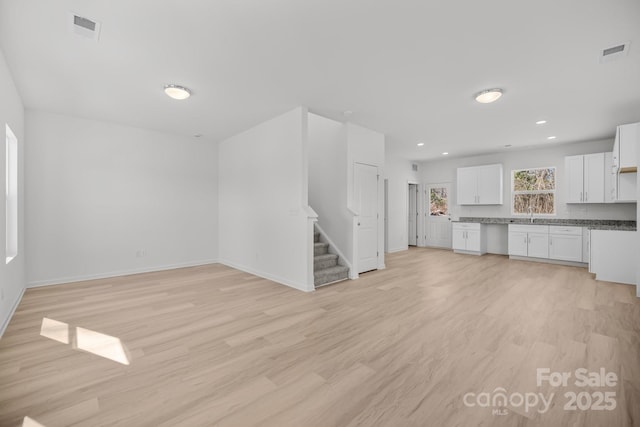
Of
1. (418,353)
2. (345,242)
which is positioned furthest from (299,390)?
(345,242)

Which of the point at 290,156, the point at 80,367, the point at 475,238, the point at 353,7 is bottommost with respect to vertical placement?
the point at 80,367

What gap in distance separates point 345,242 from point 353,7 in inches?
147

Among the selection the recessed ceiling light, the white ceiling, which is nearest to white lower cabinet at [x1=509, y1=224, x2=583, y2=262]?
the white ceiling

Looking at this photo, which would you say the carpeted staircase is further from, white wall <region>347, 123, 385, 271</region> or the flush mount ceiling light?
the flush mount ceiling light

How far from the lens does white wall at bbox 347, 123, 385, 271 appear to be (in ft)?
17.0

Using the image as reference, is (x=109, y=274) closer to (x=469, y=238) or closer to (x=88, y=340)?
(x=88, y=340)

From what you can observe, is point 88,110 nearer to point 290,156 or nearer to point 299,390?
point 290,156

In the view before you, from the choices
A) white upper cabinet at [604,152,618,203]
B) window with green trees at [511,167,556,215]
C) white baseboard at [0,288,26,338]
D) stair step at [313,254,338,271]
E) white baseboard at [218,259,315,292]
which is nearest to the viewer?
white baseboard at [0,288,26,338]

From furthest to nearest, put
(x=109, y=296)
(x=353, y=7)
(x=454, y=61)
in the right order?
(x=109, y=296) → (x=454, y=61) → (x=353, y=7)

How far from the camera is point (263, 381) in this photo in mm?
2016

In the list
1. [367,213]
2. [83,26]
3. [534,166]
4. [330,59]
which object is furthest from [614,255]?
[83,26]

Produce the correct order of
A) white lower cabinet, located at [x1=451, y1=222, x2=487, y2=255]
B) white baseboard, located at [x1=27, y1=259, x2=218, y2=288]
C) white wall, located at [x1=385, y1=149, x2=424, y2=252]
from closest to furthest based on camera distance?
white baseboard, located at [x1=27, y1=259, x2=218, y2=288]
white lower cabinet, located at [x1=451, y1=222, x2=487, y2=255]
white wall, located at [x1=385, y1=149, x2=424, y2=252]

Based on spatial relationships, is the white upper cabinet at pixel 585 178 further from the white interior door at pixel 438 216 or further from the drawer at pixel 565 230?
the white interior door at pixel 438 216

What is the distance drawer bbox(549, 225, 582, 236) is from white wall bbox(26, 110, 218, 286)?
25.8 ft
